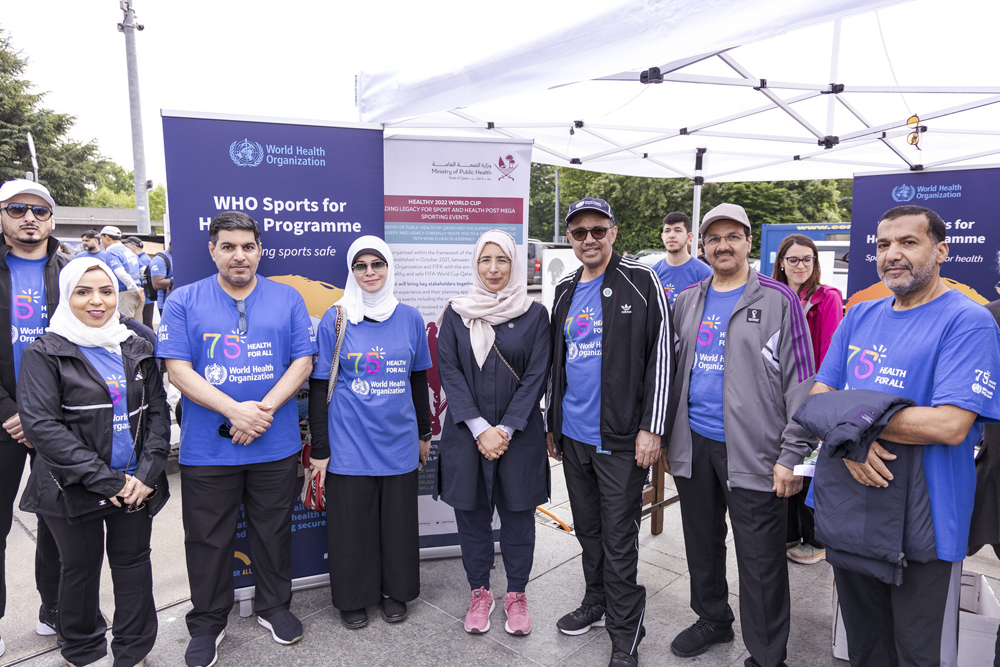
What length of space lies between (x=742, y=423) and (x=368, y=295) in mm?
1848

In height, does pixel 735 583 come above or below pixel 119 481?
below

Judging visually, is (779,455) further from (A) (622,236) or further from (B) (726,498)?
(A) (622,236)

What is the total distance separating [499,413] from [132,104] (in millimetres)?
13007

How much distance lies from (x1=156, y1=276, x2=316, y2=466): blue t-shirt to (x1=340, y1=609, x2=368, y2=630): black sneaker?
929 millimetres

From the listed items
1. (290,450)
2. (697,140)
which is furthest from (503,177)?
(697,140)

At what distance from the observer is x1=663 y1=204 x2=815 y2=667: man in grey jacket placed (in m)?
2.47

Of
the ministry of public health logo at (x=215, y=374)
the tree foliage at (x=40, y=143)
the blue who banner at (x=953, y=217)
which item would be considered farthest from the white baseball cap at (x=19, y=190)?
the tree foliage at (x=40, y=143)

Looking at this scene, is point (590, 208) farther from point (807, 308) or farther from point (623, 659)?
point (623, 659)

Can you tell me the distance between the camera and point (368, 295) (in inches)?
119

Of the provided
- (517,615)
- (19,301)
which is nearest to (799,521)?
(517,615)

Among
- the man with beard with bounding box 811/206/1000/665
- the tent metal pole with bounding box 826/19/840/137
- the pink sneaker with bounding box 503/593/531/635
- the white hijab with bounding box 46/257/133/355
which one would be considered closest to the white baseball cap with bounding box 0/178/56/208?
the white hijab with bounding box 46/257/133/355

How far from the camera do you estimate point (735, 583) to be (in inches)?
137

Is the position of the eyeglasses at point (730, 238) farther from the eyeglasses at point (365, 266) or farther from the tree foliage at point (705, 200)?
the tree foliage at point (705, 200)

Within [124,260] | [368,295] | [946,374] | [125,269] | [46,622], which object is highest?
[124,260]
